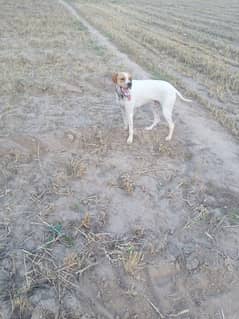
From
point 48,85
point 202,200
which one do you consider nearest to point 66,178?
point 202,200

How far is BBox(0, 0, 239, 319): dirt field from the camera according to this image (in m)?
3.91

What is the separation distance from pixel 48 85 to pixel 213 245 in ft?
22.5

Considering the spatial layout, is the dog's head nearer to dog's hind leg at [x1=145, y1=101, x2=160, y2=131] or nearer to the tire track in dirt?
dog's hind leg at [x1=145, y1=101, x2=160, y2=131]

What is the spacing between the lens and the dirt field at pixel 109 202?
391cm

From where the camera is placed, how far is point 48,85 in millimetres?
9734

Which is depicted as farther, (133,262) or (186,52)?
(186,52)

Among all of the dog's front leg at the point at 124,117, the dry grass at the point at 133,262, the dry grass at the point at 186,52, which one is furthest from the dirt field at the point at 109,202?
the dog's front leg at the point at 124,117

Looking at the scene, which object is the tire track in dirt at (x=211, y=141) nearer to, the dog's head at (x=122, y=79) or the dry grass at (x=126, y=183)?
the dry grass at (x=126, y=183)

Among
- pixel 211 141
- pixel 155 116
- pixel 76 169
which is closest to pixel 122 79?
pixel 155 116

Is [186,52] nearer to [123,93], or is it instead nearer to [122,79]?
[123,93]

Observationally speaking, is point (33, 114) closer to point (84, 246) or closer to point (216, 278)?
point (84, 246)

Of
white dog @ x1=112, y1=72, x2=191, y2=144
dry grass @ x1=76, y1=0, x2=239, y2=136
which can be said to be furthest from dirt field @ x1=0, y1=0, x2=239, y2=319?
white dog @ x1=112, y1=72, x2=191, y2=144

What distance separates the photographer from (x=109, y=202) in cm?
532

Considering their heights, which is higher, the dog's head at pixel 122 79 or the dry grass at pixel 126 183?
the dog's head at pixel 122 79
